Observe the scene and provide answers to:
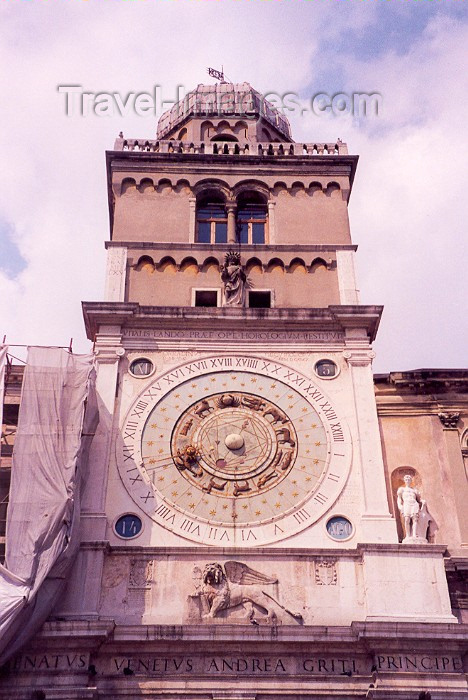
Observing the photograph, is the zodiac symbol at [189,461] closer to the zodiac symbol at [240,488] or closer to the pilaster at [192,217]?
the zodiac symbol at [240,488]

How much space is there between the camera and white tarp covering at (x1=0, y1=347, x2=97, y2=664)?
17.3m

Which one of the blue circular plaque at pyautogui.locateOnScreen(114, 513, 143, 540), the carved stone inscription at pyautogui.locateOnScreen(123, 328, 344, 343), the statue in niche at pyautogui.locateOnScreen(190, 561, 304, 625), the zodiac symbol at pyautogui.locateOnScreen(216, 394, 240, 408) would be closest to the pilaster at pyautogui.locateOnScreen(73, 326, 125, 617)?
the blue circular plaque at pyautogui.locateOnScreen(114, 513, 143, 540)

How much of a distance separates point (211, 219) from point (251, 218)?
3.62 ft

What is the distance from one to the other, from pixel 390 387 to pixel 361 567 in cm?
543

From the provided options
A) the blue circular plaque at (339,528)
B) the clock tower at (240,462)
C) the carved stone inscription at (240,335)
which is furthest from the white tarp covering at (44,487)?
the blue circular plaque at (339,528)

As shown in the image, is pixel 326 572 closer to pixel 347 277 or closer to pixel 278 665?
pixel 278 665

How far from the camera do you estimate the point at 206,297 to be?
24328 millimetres

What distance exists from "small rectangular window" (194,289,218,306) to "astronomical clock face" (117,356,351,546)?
2150 mm

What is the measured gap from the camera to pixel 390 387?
23.2 m

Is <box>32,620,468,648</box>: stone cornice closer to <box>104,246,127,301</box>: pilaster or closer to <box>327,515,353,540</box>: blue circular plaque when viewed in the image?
<box>327,515,353,540</box>: blue circular plaque

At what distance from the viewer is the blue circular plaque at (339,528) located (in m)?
19.8

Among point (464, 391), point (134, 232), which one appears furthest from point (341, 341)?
point (134, 232)

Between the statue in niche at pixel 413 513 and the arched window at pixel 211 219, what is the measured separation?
879 cm

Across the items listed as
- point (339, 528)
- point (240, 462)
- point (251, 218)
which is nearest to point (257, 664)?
point (339, 528)
